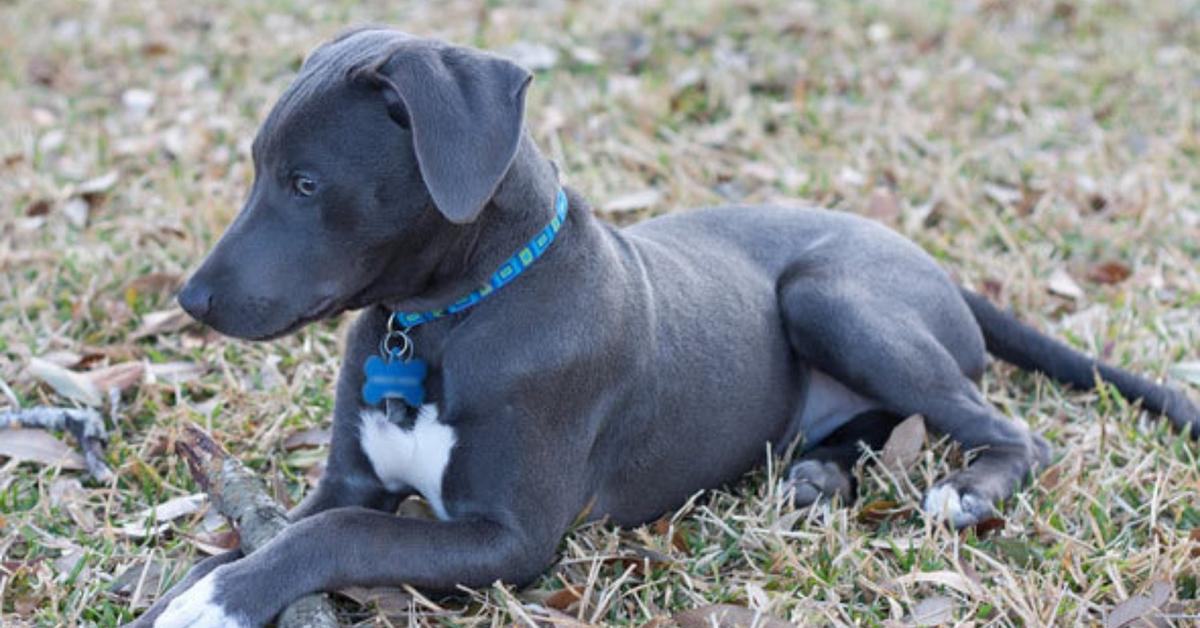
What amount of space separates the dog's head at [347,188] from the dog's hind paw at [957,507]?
1445mm

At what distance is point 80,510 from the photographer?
3777mm

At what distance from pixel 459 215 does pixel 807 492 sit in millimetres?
1355

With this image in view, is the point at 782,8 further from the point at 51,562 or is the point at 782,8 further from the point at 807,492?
the point at 51,562

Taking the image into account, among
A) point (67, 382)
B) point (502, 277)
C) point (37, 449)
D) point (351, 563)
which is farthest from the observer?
point (67, 382)

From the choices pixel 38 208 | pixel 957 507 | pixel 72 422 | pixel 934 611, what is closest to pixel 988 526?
pixel 957 507

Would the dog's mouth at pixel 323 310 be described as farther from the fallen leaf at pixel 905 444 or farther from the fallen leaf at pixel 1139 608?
the fallen leaf at pixel 1139 608

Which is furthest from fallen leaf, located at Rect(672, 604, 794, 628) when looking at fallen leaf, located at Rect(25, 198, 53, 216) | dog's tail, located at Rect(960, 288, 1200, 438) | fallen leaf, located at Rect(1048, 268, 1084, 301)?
fallen leaf, located at Rect(25, 198, 53, 216)

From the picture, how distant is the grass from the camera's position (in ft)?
11.4

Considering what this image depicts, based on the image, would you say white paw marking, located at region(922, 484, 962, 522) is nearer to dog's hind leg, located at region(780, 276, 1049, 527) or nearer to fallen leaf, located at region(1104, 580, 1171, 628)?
dog's hind leg, located at region(780, 276, 1049, 527)

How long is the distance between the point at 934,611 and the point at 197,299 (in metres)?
1.77

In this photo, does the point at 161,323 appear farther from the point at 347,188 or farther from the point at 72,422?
the point at 347,188

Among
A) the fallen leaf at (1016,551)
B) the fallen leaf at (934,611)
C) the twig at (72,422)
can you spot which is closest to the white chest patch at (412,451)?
the twig at (72,422)

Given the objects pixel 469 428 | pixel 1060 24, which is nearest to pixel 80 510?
pixel 469 428

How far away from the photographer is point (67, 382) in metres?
4.32
